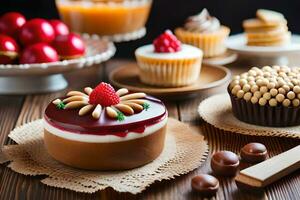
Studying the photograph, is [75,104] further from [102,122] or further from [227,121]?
[227,121]

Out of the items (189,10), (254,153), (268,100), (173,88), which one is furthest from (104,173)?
(189,10)

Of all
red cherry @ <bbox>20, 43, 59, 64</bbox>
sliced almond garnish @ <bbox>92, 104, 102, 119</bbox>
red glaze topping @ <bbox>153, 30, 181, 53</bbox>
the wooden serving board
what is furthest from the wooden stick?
red cherry @ <bbox>20, 43, 59, 64</bbox>

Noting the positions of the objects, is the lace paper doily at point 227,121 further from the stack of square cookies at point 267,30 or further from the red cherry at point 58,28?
the red cherry at point 58,28

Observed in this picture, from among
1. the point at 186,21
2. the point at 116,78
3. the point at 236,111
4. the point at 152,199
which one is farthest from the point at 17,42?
the point at 152,199

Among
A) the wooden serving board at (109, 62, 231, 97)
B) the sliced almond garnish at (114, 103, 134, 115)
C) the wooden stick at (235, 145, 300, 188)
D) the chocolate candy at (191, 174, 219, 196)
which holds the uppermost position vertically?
the sliced almond garnish at (114, 103, 134, 115)

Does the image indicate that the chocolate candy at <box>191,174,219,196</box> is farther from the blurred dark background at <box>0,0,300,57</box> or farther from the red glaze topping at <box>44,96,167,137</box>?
the blurred dark background at <box>0,0,300,57</box>

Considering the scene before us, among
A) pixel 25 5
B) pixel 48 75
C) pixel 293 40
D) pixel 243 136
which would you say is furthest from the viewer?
pixel 25 5

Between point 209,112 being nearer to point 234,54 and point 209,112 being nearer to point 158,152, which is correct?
point 158,152
